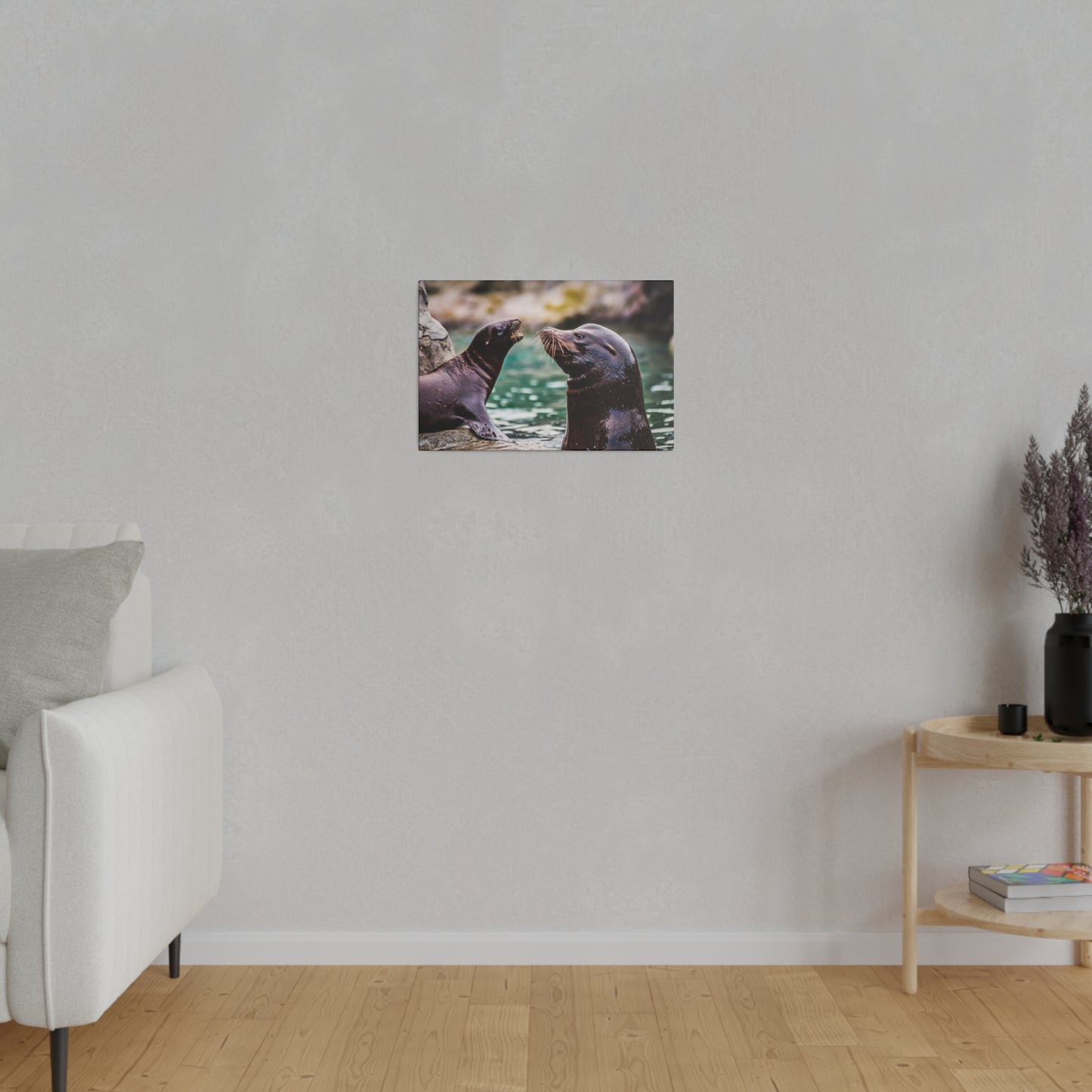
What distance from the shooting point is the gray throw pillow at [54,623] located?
1.88 meters

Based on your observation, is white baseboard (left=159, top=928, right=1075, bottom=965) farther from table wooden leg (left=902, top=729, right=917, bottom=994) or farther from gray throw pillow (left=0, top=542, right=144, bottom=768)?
gray throw pillow (left=0, top=542, right=144, bottom=768)

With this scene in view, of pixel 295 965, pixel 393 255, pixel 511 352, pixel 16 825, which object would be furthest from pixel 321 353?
pixel 295 965

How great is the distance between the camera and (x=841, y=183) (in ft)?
8.10

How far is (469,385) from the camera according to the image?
8.11 ft

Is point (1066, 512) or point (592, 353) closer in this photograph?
point (1066, 512)

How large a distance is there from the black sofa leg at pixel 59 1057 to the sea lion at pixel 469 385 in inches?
54.3

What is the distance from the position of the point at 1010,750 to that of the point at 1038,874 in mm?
353

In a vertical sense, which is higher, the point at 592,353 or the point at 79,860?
the point at 592,353

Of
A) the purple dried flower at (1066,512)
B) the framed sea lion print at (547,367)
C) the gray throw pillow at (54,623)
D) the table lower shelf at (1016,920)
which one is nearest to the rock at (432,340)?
the framed sea lion print at (547,367)

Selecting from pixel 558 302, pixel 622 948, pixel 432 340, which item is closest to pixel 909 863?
pixel 622 948

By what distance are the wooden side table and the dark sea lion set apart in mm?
895

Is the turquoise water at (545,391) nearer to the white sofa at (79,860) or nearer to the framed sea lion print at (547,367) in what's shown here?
the framed sea lion print at (547,367)

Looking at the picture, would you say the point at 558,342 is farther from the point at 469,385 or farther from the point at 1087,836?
the point at 1087,836

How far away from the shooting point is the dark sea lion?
247 cm
